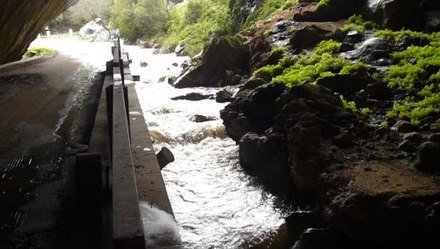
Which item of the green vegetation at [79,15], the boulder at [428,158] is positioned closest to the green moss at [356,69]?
the boulder at [428,158]

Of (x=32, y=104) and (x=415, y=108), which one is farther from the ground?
(x=415, y=108)

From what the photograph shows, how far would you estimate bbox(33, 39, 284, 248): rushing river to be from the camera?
7.54 m

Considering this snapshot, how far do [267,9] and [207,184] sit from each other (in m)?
16.6

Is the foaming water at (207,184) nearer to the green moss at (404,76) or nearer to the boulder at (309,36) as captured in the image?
the boulder at (309,36)

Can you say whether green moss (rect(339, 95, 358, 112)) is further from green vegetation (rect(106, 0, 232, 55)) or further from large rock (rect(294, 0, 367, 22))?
green vegetation (rect(106, 0, 232, 55))

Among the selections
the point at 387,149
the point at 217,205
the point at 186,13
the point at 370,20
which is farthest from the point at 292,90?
the point at 186,13

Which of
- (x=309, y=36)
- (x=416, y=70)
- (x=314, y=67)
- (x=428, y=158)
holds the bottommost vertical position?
(x=428, y=158)

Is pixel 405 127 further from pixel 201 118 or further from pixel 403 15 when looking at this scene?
pixel 403 15

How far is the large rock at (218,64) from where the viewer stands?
19406 mm

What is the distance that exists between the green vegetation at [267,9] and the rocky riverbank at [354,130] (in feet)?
18.8

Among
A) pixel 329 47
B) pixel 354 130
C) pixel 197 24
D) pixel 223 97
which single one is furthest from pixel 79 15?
pixel 354 130

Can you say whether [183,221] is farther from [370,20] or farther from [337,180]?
[370,20]

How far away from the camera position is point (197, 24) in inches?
1328

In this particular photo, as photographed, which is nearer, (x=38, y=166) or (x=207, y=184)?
A: (x=38, y=166)
